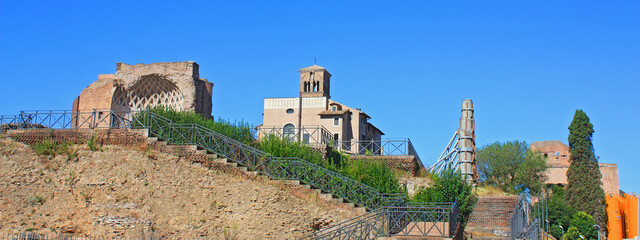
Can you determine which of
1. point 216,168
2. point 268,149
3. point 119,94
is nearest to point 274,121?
point 119,94

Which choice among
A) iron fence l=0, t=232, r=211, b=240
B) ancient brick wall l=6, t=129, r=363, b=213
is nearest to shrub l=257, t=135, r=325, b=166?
ancient brick wall l=6, t=129, r=363, b=213

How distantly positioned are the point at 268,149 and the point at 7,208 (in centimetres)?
786

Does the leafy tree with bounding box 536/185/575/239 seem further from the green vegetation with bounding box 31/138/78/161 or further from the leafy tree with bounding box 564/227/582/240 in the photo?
the green vegetation with bounding box 31/138/78/161

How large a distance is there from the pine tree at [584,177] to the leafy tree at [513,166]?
704 centimetres

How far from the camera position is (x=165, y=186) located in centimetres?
1752

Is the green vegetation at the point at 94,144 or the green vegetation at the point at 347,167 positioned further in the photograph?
the green vegetation at the point at 347,167

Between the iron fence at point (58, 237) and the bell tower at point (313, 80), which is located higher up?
the bell tower at point (313, 80)

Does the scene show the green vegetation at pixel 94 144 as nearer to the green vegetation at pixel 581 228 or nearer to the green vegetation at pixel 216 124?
the green vegetation at pixel 216 124

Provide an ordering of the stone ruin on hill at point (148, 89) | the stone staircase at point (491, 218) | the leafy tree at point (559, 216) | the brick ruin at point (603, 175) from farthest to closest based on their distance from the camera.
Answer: the brick ruin at point (603, 175)
the leafy tree at point (559, 216)
the stone ruin on hill at point (148, 89)
the stone staircase at point (491, 218)

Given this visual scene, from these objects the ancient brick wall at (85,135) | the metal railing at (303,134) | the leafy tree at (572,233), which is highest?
the metal railing at (303,134)

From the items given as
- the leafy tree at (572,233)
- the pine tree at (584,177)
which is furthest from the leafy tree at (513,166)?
the leafy tree at (572,233)

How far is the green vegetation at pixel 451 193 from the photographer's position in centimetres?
1970

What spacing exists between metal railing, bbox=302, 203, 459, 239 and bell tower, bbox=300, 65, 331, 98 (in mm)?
30663

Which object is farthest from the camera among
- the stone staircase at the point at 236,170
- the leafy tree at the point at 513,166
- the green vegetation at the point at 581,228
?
the leafy tree at the point at 513,166
